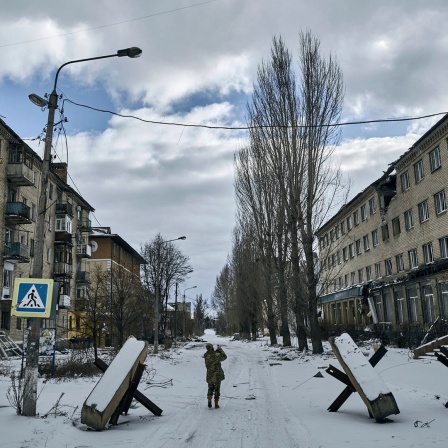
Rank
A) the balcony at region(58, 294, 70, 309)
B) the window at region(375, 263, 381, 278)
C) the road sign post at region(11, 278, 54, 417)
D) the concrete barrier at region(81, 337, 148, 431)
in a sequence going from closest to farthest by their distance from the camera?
the concrete barrier at region(81, 337, 148, 431)
the road sign post at region(11, 278, 54, 417)
the balcony at region(58, 294, 70, 309)
the window at region(375, 263, 381, 278)

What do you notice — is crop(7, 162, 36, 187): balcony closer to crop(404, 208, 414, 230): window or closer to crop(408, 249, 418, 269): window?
crop(404, 208, 414, 230): window

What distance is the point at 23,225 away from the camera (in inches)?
1467

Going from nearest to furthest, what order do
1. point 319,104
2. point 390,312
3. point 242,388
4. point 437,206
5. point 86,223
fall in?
point 242,388 < point 319,104 < point 437,206 < point 390,312 < point 86,223

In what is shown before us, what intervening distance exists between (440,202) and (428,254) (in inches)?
151

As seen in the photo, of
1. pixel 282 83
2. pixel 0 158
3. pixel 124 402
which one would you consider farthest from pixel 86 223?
pixel 124 402

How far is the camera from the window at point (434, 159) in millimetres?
29375

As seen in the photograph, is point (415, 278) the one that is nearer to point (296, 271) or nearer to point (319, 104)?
point (296, 271)

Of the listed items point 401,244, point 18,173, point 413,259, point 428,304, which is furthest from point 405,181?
point 18,173

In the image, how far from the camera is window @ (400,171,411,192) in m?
34.3

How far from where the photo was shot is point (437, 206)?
2967 cm

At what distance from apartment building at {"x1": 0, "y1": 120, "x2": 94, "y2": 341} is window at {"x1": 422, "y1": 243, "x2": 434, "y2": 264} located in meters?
22.8

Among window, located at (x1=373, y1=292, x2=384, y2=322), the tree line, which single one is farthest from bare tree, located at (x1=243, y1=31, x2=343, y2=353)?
window, located at (x1=373, y1=292, x2=384, y2=322)

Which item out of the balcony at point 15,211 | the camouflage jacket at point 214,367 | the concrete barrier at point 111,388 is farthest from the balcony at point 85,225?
the concrete barrier at point 111,388

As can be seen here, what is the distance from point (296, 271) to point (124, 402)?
683 inches
